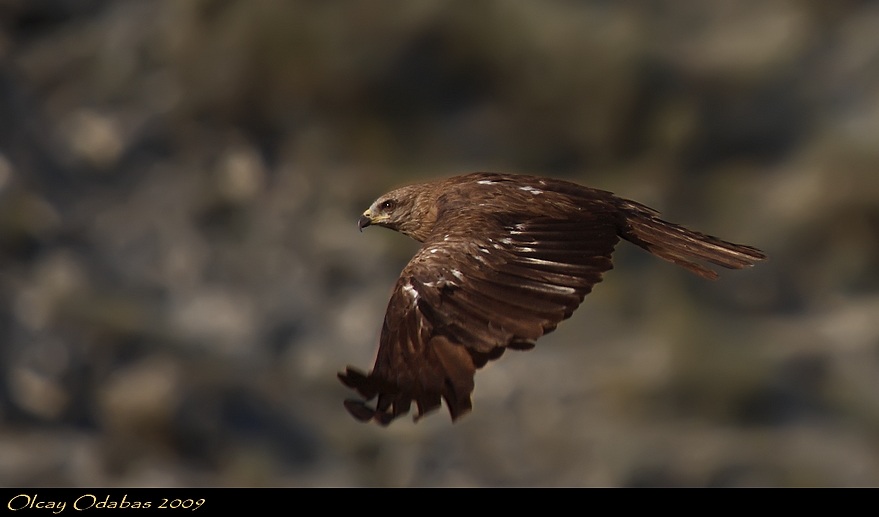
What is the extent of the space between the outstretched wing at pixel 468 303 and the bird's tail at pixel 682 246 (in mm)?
389

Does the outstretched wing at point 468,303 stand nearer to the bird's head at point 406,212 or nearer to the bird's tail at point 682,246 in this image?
the bird's tail at point 682,246

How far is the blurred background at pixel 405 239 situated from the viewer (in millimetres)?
24125

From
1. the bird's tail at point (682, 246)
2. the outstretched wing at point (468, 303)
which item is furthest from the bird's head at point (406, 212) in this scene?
the bird's tail at point (682, 246)

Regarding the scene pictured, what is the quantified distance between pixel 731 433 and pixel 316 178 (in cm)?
936

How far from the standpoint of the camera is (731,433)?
23797 mm

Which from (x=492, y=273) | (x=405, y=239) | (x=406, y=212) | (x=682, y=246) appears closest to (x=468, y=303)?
(x=492, y=273)

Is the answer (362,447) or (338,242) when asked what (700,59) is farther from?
(362,447)

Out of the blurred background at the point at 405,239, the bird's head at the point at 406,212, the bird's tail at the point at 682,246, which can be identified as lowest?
the bird's tail at the point at 682,246

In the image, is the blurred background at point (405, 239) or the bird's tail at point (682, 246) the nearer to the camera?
the bird's tail at point (682, 246)

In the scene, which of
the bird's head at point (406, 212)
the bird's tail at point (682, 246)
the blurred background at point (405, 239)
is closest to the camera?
the bird's tail at point (682, 246)

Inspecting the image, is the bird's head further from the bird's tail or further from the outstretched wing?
the bird's tail

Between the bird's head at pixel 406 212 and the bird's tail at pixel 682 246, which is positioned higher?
the bird's head at pixel 406 212

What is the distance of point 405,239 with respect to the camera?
27.2 m

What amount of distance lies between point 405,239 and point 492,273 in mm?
19973
